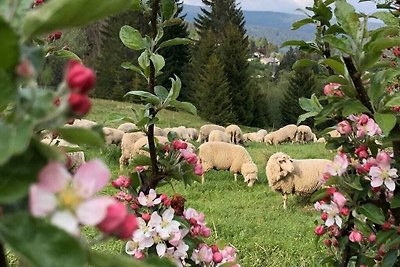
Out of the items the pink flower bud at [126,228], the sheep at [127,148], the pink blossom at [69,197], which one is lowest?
the sheep at [127,148]

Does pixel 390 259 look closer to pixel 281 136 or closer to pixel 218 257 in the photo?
pixel 218 257

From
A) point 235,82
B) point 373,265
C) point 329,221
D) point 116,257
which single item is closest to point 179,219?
point 329,221

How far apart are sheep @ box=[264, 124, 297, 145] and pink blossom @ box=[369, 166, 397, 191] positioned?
40.5 ft

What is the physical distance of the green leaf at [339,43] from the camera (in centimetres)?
130

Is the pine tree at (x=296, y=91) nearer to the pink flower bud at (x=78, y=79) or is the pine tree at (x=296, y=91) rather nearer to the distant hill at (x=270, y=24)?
the pink flower bud at (x=78, y=79)

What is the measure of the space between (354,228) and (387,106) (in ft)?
1.57

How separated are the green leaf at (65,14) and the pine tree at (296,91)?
23.7 meters

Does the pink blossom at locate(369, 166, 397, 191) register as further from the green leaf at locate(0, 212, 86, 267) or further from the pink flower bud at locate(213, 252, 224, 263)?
the green leaf at locate(0, 212, 86, 267)

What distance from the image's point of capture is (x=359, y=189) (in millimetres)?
1570

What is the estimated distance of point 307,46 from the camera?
1667 mm

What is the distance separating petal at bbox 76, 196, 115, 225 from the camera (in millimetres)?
332

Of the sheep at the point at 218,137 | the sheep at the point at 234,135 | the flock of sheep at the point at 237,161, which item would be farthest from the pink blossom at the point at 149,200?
the sheep at the point at 234,135

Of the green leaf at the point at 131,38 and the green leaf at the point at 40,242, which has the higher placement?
the green leaf at the point at 40,242

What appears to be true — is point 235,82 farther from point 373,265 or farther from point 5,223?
point 5,223
